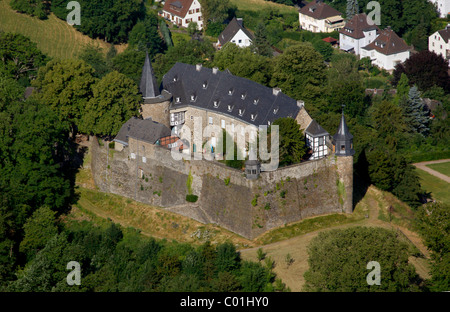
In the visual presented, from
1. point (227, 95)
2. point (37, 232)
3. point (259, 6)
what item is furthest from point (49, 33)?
point (37, 232)

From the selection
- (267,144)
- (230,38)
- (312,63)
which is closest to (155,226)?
(267,144)

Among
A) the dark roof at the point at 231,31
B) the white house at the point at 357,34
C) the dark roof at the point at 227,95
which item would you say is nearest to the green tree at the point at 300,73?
the dark roof at the point at 227,95

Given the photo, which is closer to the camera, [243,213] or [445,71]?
[243,213]

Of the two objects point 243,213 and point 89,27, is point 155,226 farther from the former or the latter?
point 89,27

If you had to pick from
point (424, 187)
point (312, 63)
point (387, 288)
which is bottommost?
point (387, 288)

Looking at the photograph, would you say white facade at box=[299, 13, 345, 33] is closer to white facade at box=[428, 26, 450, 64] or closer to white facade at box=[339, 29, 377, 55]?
white facade at box=[339, 29, 377, 55]

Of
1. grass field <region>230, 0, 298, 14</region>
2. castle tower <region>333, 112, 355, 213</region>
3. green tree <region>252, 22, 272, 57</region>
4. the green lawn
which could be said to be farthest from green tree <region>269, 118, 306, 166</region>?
grass field <region>230, 0, 298, 14</region>

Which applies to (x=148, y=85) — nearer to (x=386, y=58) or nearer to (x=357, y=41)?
(x=386, y=58)

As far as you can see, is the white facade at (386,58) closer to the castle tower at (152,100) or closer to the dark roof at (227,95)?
the dark roof at (227,95)
